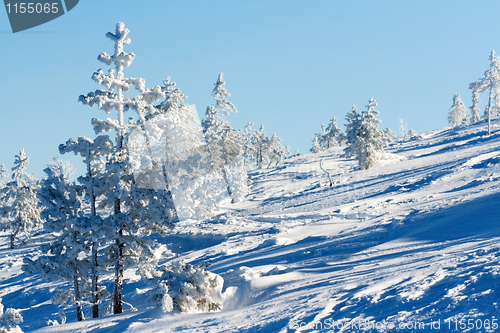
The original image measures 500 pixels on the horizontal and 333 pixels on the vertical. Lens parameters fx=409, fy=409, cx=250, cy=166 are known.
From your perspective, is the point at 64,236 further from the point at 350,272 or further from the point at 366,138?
the point at 366,138

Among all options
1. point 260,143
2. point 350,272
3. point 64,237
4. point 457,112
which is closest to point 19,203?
point 64,237

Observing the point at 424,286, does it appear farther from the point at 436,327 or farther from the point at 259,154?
the point at 259,154

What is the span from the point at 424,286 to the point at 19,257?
3476cm

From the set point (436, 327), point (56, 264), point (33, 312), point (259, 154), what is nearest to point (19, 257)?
point (33, 312)

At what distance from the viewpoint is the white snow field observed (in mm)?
6809

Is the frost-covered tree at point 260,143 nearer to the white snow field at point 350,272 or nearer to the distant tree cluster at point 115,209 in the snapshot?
the white snow field at point 350,272

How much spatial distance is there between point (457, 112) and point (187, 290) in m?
105

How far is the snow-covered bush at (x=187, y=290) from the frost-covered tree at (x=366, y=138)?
128ft

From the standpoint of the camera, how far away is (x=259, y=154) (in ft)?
285

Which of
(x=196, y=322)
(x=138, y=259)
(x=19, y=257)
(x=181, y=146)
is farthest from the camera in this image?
(x=19, y=257)

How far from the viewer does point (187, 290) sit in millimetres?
10844

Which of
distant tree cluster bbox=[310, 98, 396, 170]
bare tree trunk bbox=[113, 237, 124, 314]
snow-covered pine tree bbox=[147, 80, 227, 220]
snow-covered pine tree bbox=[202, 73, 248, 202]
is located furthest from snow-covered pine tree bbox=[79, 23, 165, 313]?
distant tree cluster bbox=[310, 98, 396, 170]

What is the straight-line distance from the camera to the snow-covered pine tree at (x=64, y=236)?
12.8 m

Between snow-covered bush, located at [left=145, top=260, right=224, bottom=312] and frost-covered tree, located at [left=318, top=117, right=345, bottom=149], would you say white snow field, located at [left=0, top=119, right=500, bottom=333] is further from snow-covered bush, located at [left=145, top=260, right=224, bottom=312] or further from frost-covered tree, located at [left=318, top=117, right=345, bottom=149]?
frost-covered tree, located at [left=318, top=117, right=345, bottom=149]
